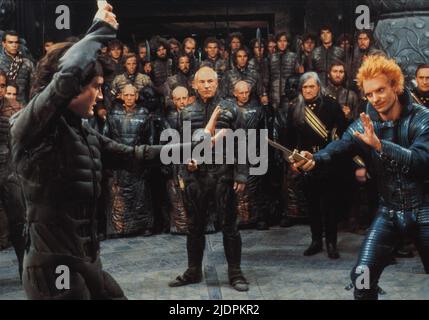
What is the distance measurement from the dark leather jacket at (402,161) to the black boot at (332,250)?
122 inches

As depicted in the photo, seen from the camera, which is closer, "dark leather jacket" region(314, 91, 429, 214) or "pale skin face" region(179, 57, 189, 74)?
"dark leather jacket" region(314, 91, 429, 214)

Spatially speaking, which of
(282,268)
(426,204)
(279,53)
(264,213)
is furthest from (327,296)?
(279,53)

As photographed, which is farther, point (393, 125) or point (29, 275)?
point (393, 125)

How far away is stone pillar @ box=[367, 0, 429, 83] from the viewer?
8938 mm

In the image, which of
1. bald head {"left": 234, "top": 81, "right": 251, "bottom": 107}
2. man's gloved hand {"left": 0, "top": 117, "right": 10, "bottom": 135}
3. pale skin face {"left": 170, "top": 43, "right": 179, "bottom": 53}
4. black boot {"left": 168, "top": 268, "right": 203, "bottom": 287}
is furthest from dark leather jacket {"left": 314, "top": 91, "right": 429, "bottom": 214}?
pale skin face {"left": 170, "top": 43, "right": 179, "bottom": 53}

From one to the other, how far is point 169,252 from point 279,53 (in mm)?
4342

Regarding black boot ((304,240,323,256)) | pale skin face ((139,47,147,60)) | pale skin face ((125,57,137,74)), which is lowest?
black boot ((304,240,323,256))

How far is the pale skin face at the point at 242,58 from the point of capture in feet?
35.2

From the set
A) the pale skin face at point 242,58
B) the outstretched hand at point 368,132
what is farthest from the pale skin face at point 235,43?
the outstretched hand at point 368,132

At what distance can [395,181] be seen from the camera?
4.92 meters

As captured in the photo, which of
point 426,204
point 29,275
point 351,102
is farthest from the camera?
point 351,102

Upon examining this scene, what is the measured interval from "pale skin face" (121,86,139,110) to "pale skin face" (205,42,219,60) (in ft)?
7.00

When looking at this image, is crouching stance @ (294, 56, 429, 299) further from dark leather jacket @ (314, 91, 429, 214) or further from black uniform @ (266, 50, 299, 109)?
black uniform @ (266, 50, 299, 109)
